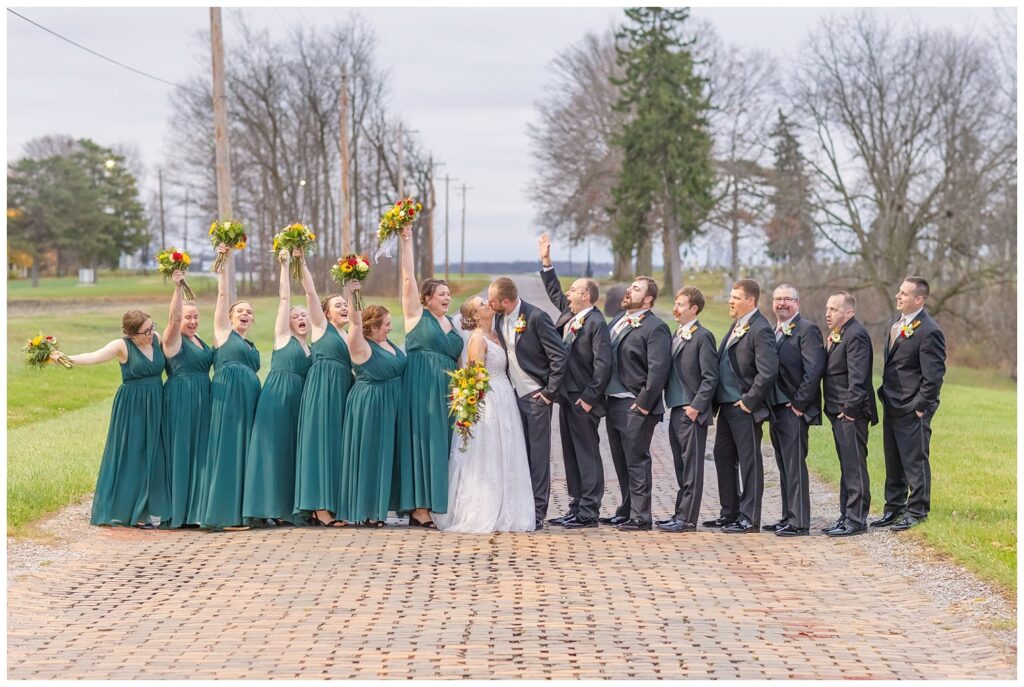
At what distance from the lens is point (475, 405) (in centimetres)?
1184

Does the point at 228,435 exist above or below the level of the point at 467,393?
below

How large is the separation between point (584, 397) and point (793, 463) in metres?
1.92

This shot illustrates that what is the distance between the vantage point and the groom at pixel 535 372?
12266 mm

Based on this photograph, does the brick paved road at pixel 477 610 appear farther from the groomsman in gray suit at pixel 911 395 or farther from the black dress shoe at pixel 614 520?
the groomsman in gray suit at pixel 911 395

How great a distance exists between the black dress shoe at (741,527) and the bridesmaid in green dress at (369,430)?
3032 mm

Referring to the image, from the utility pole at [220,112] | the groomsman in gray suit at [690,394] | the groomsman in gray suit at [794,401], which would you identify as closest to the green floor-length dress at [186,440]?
the groomsman in gray suit at [690,394]

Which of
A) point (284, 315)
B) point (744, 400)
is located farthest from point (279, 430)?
point (744, 400)

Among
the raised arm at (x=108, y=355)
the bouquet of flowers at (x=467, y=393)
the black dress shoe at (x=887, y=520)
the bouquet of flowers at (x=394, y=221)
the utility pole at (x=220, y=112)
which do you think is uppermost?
the utility pole at (x=220, y=112)

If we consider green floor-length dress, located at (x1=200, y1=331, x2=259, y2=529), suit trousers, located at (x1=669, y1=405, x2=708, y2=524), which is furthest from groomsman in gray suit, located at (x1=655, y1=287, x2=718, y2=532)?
green floor-length dress, located at (x1=200, y1=331, x2=259, y2=529)

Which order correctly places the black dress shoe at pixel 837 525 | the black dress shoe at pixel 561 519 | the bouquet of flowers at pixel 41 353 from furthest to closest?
the black dress shoe at pixel 561 519 < the black dress shoe at pixel 837 525 < the bouquet of flowers at pixel 41 353

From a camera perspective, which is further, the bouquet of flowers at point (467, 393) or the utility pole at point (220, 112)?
the utility pole at point (220, 112)

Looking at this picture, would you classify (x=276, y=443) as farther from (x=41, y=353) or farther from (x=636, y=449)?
(x=636, y=449)

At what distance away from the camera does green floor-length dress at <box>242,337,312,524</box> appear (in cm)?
1212

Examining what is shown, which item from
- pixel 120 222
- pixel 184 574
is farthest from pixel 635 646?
pixel 120 222
